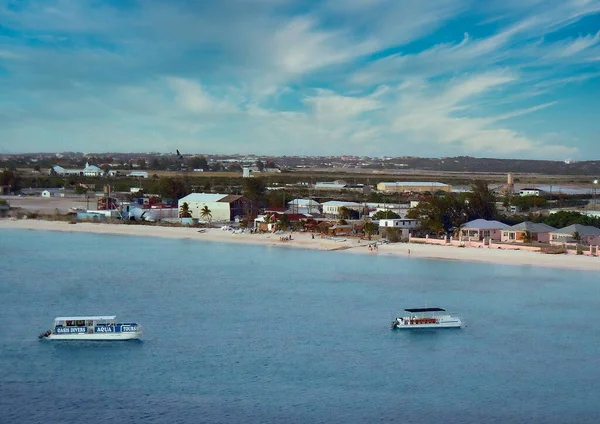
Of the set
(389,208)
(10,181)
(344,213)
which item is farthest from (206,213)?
(10,181)

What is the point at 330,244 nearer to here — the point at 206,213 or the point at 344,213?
the point at 344,213

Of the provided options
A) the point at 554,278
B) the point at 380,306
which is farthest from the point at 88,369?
the point at 554,278

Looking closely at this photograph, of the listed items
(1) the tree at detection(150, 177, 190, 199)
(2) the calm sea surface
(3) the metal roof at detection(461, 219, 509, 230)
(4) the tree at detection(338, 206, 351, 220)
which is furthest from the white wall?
(2) the calm sea surface

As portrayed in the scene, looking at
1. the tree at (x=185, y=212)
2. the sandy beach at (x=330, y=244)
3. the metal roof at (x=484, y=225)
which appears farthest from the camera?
the tree at (x=185, y=212)

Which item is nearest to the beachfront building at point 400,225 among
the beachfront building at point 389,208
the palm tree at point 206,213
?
the beachfront building at point 389,208

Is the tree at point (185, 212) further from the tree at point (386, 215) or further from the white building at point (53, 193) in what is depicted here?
the white building at point (53, 193)

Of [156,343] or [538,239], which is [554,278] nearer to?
[538,239]
